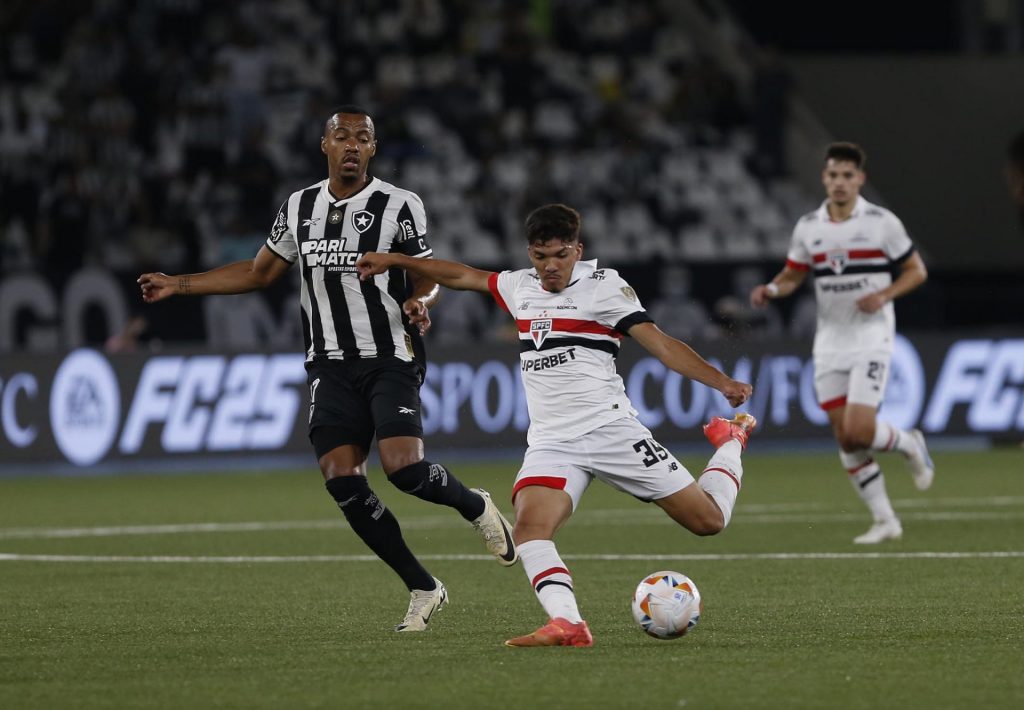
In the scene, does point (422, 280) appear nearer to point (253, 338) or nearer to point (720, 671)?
point (720, 671)

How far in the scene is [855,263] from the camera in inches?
490

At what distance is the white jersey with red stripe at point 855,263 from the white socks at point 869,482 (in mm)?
733

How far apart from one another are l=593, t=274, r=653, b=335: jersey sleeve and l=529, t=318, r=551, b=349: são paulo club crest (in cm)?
21

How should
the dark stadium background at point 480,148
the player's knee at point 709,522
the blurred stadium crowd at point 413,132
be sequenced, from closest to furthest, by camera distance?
the player's knee at point 709,522 < the dark stadium background at point 480,148 < the blurred stadium crowd at point 413,132

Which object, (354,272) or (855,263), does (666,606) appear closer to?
(354,272)

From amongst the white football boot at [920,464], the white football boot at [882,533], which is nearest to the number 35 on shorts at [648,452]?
the white football boot at [882,533]

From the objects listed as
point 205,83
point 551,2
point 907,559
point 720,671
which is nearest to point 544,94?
point 551,2

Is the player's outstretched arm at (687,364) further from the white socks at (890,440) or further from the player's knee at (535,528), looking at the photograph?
the white socks at (890,440)

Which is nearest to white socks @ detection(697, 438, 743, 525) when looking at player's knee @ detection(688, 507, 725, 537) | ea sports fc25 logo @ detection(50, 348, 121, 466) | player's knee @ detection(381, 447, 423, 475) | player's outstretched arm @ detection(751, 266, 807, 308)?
player's knee @ detection(688, 507, 725, 537)

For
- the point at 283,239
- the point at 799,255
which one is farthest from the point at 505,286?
the point at 799,255

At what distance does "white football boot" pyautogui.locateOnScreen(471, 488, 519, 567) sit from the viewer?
28.5 feet

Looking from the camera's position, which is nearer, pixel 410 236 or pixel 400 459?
pixel 400 459

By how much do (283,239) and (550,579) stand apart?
221 cm

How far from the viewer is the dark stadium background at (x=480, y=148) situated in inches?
825
